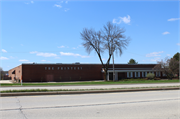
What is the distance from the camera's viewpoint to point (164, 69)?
149 ft

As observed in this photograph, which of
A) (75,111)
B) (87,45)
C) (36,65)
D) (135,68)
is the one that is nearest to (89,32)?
(87,45)

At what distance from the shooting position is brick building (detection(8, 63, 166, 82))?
44438mm

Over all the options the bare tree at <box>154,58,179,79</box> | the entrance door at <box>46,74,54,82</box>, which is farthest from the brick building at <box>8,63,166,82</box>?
the bare tree at <box>154,58,179,79</box>

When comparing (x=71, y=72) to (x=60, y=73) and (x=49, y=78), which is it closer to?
(x=60, y=73)

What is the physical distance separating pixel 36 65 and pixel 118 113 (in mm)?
40261

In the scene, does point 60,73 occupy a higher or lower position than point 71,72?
lower

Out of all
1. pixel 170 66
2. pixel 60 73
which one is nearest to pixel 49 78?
pixel 60 73

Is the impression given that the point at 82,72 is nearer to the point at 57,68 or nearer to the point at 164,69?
the point at 57,68

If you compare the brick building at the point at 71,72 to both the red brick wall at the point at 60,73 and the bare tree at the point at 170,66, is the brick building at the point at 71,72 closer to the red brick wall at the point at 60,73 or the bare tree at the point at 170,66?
the red brick wall at the point at 60,73

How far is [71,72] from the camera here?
157 feet

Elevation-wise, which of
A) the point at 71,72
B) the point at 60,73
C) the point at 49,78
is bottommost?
the point at 49,78

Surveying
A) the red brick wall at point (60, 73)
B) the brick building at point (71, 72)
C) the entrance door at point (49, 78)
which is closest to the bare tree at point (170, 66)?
the brick building at point (71, 72)

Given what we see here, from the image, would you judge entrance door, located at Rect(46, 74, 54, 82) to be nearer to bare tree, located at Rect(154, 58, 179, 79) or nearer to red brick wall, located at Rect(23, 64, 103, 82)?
red brick wall, located at Rect(23, 64, 103, 82)

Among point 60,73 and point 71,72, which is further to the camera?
point 71,72
